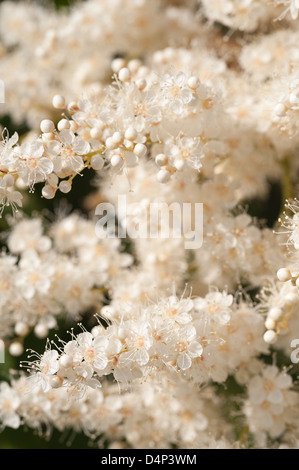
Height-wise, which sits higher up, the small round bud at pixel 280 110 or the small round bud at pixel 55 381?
the small round bud at pixel 280 110

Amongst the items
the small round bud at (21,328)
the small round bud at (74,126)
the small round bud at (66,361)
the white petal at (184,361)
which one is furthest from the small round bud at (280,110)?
the small round bud at (21,328)

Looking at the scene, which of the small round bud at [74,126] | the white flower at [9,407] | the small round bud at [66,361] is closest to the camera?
the small round bud at [66,361]

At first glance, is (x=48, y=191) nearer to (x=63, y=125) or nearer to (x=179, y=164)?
(x=63, y=125)

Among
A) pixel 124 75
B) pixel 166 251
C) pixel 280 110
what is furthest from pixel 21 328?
pixel 280 110

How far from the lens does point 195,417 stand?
1285 mm

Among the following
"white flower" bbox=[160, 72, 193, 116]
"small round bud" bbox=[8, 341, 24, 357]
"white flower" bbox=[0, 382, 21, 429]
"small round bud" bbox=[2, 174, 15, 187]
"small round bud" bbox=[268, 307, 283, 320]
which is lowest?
"white flower" bbox=[0, 382, 21, 429]

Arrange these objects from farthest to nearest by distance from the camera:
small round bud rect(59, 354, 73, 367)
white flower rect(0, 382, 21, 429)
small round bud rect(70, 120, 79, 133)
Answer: white flower rect(0, 382, 21, 429) < small round bud rect(70, 120, 79, 133) < small round bud rect(59, 354, 73, 367)

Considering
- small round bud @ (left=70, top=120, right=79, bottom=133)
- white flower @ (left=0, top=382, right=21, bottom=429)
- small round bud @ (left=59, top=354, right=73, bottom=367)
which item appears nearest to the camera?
small round bud @ (left=59, top=354, right=73, bottom=367)

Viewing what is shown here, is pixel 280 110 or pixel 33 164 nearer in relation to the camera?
pixel 33 164

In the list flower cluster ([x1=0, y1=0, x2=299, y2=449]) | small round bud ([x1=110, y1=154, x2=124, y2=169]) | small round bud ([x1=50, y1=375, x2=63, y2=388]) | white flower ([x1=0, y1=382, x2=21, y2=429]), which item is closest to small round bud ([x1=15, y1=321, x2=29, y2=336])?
flower cluster ([x1=0, y1=0, x2=299, y2=449])

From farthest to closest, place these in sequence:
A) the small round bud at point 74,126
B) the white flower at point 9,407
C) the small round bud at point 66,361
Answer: the white flower at point 9,407
the small round bud at point 74,126
the small round bud at point 66,361

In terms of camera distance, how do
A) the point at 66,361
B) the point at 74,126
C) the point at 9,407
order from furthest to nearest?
the point at 9,407, the point at 74,126, the point at 66,361

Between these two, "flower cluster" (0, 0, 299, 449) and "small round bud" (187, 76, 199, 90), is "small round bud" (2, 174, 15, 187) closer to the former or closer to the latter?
"flower cluster" (0, 0, 299, 449)

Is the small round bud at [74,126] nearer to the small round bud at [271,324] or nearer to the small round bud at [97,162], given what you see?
the small round bud at [97,162]
